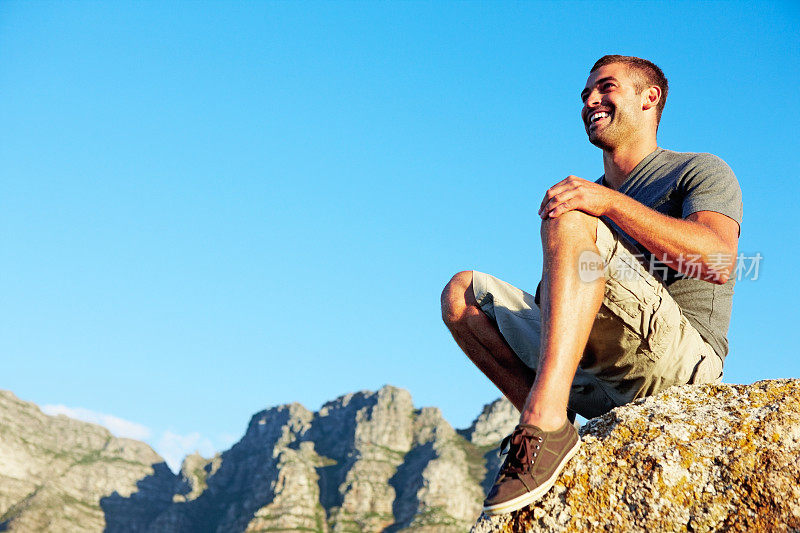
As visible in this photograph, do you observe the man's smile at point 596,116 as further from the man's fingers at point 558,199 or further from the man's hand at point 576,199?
the man's fingers at point 558,199

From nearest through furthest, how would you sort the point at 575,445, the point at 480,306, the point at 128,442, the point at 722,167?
the point at 575,445 → the point at 722,167 → the point at 480,306 → the point at 128,442

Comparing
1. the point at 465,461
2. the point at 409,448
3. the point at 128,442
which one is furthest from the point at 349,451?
the point at 128,442

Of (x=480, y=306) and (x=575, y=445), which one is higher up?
(x=480, y=306)

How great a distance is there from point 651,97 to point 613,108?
0.35m

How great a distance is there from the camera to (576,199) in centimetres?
383

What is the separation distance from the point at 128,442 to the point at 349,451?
230 ft

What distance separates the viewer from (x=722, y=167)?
14.6ft

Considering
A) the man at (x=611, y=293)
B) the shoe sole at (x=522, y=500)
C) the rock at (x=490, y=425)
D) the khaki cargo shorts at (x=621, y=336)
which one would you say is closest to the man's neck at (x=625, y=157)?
the man at (x=611, y=293)

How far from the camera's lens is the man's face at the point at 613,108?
5.03 m

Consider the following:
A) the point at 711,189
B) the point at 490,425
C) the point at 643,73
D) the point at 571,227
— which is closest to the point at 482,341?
the point at 571,227

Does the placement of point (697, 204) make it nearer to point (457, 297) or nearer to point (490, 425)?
point (457, 297)

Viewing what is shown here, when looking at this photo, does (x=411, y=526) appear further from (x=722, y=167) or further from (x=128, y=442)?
(x=722, y=167)

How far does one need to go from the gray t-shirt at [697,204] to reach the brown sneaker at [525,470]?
4.52 ft

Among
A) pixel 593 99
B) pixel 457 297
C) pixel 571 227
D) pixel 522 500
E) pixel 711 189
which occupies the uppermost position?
pixel 593 99
